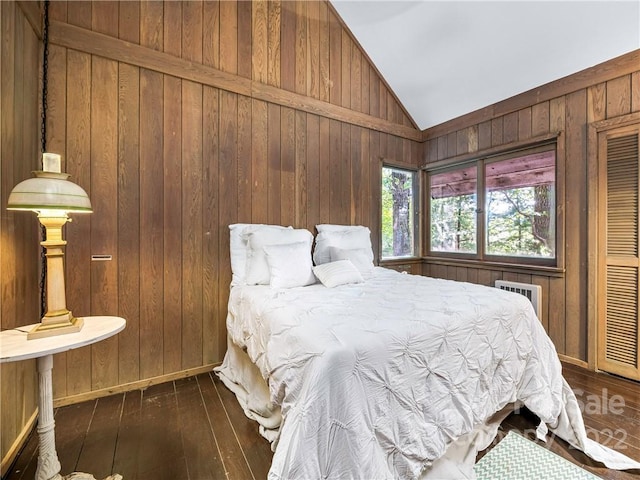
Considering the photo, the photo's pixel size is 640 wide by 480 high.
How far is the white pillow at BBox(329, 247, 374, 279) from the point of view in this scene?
277 centimetres

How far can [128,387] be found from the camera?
2176 mm

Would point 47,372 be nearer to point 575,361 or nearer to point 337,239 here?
point 337,239

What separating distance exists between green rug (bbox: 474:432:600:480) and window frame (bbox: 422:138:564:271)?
5.69 feet

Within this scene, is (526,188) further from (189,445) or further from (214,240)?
(189,445)

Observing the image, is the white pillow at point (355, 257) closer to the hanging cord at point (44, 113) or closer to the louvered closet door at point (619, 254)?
the louvered closet door at point (619, 254)

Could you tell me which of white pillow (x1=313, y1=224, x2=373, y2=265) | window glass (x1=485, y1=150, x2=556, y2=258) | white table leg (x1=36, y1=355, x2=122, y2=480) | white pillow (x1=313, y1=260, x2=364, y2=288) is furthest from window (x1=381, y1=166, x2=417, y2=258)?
white table leg (x1=36, y1=355, x2=122, y2=480)

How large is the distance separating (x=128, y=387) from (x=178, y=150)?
181 cm

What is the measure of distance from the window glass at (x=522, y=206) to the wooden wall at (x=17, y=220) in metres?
3.86

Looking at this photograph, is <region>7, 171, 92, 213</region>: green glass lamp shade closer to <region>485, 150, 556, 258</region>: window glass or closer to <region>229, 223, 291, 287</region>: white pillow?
<region>229, 223, 291, 287</region>: white pillow

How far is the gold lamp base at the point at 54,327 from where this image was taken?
1211 millimetres

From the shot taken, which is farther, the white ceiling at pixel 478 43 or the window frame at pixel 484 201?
the window frame at pixel 484 201

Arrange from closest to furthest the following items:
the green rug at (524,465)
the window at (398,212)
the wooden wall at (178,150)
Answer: the green rug at (524,465) < the wooden wall at (178,150) < the window at (398,212)

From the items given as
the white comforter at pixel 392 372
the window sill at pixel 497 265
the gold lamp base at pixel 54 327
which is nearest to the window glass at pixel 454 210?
the window sill at pixel 497 265

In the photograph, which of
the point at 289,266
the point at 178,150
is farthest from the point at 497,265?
the point at 178,150
